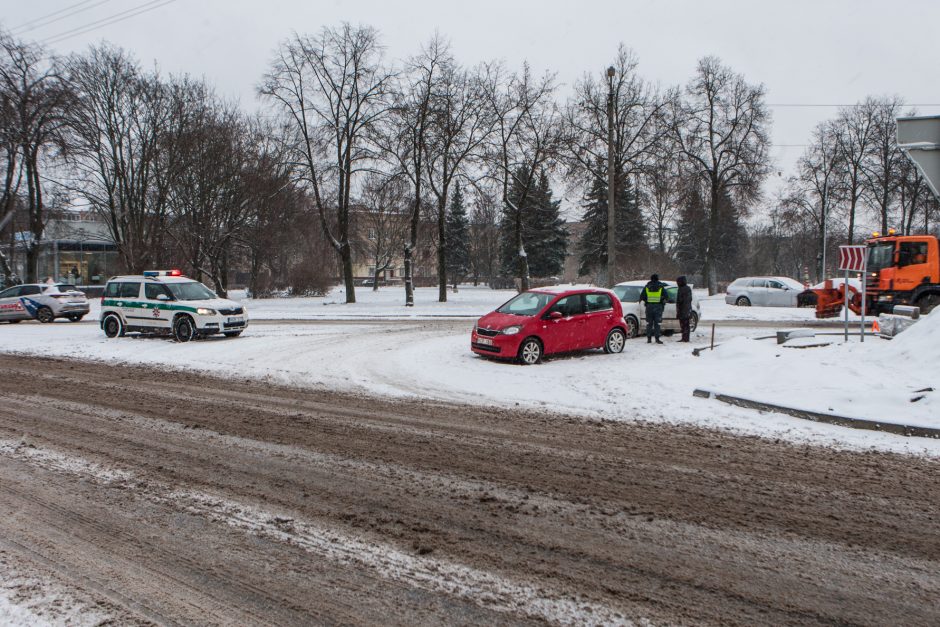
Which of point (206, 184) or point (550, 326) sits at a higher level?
point (206, 184)

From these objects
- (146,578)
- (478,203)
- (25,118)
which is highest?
(25,118)

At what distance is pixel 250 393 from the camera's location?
33.3 feet

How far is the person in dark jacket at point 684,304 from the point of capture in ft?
54.5

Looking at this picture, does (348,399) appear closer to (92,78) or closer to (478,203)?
(478,203)

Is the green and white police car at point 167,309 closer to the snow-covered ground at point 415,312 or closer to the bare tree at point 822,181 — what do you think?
the snow-covered ground at point 415,312

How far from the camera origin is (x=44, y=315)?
81.5 ft

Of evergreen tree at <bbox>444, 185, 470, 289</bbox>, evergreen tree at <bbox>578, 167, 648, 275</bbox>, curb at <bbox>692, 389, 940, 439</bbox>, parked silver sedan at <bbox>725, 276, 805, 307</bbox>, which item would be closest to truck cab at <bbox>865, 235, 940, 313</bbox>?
parked silver sedan at <bbox>725, 276, 805, 307</bbox>

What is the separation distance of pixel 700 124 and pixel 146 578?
138ft

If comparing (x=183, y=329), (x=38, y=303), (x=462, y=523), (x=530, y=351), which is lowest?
(x=462, y=523)

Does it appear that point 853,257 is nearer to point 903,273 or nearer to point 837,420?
point 837,420

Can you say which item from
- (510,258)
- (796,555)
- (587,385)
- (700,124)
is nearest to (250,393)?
(587,385)

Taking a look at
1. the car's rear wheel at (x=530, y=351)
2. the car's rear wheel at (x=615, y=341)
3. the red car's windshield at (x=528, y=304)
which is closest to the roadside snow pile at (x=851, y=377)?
the car's rear wheel at (x=615, y=341)

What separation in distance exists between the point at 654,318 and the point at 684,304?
1150 mm

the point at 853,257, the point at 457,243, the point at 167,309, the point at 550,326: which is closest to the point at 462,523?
the point at 550,326
